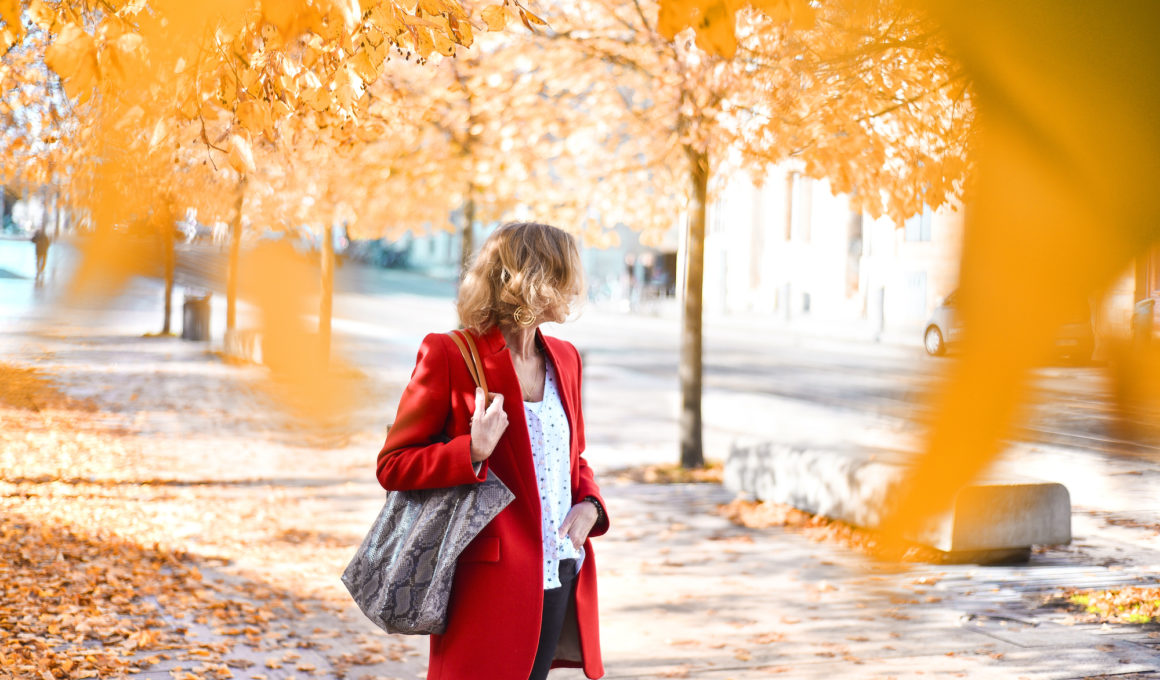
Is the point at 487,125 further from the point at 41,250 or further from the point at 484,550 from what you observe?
the point at 484,550

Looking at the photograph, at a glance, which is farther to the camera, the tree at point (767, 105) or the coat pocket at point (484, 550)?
the coat pocket at point (484, 550)

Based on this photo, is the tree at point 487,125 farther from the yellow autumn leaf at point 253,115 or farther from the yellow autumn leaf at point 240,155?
the yellow autumn leaf at point 240,155

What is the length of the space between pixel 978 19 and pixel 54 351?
55.9 ft

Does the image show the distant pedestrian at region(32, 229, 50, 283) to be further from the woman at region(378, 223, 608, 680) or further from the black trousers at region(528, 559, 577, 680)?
the black trousers at region(528, 559, 577, 680)

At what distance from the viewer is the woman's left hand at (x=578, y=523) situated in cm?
299

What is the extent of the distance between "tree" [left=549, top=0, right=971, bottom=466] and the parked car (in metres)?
0.11

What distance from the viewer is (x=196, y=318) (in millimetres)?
22922

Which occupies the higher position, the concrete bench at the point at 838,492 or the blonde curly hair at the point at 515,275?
the blonde curly hair at the point at 515,275

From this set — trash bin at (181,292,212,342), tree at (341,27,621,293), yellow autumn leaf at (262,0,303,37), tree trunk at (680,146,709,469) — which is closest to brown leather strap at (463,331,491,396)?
yellow autumn leaf at (262,0,303,37)

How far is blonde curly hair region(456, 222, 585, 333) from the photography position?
9.47 ft

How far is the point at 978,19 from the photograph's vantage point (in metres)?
0.75

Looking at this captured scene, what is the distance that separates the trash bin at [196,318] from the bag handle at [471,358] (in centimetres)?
2086

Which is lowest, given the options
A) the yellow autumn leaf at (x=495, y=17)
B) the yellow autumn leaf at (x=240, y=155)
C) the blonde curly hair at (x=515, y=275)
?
the blonde curly hair at (x=515, y=275)

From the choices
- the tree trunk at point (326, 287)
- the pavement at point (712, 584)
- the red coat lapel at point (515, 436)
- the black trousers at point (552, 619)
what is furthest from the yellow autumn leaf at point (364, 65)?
the tree trunk at point (326, 287)
